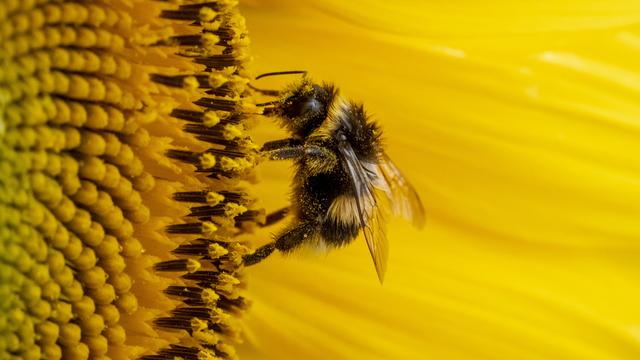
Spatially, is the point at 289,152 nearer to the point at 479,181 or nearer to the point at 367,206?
the point at 367,206

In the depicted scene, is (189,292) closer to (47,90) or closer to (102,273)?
(102,273)

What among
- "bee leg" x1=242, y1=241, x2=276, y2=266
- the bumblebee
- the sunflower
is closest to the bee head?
the bumblebee

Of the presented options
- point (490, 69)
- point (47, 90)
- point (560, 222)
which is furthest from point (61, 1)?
point (560, 222)

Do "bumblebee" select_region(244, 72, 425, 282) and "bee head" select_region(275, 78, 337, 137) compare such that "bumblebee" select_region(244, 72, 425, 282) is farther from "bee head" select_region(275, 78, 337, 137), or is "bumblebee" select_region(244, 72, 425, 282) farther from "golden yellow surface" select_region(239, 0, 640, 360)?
"golden yellow surface" select_region(239, 0, 640, 360)

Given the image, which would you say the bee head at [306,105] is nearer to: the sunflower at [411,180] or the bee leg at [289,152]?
the bee leg at [289,152]

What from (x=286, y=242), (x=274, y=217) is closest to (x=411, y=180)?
(x=274, y=217)
